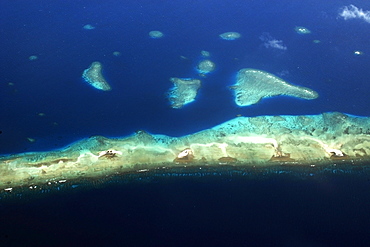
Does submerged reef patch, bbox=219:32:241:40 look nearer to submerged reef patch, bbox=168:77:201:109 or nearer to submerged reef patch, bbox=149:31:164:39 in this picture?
submerged reef patch, bbox=149:31:164:39

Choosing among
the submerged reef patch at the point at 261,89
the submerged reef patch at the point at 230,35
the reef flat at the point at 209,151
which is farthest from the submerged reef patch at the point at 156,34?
the reef flat at the point at 209,151

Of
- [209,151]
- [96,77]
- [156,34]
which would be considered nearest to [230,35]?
[156,34]

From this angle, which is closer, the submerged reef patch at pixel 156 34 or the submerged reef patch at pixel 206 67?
the submerged reef patch at pixel 206 67

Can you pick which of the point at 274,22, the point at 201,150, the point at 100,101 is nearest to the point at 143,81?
the point at 100,101

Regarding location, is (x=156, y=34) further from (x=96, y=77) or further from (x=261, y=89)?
(x=261, y=89)

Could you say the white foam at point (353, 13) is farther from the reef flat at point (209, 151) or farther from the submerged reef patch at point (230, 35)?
the reef flat at point (209, 151)
